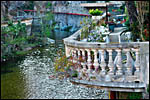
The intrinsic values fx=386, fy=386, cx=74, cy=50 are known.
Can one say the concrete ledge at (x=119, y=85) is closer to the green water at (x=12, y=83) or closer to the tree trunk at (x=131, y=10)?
the tree trunk at (x=131, y=10)

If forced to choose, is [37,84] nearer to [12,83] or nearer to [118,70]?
[12,83]

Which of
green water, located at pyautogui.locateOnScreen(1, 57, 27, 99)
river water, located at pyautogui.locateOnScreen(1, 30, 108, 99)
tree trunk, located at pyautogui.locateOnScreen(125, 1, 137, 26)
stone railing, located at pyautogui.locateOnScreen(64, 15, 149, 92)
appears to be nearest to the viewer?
stone railing, located at pyautogui.locateOnScreen(64, 15, 149, 92)

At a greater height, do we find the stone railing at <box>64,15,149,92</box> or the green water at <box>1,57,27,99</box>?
the stone railing at <box>64,15,149,92</box>

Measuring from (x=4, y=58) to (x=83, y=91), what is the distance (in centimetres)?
1166

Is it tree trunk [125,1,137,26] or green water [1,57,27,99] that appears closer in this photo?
tree trunk [125,1,137,26]

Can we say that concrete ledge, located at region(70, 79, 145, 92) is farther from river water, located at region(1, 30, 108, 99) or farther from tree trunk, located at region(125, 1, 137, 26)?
river water, located at region(1, 30, 108, 99)

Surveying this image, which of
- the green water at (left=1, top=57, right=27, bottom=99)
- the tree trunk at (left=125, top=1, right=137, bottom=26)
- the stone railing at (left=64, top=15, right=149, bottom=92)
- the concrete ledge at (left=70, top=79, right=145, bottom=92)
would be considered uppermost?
the tree trunk at (left=125, top=1, right=137, bottom=26)

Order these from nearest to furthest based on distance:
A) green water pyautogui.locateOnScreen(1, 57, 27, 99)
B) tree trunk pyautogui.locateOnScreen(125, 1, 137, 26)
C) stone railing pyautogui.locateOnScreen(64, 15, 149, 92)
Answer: stone railing pyautogui.locateOnScreen(64, 15, 149, 92)
tree trunk pyautogui.locateOnScreen(125, 1, 137, 26)
green water pyautogui.locateOnScreen(1, 57, 27, 99)

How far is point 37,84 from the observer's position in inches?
682

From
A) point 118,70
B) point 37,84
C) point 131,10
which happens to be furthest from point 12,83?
point 118,70

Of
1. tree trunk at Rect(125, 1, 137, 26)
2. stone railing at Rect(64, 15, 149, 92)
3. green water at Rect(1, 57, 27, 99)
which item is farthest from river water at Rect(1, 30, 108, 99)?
stone railing at Rect(64, 15, 149, 92)

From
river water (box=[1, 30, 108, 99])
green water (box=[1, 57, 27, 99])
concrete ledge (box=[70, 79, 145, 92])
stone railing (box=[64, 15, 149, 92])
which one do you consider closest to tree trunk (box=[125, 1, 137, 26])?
river water (box=[1, 30, 108, 99])

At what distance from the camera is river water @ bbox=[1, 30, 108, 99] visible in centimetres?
1517

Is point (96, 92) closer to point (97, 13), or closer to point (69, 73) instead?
point (97, 13)
